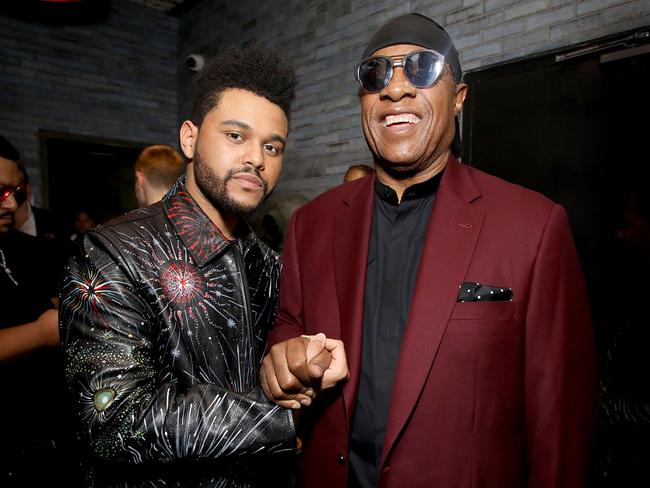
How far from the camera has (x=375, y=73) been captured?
1498 mm

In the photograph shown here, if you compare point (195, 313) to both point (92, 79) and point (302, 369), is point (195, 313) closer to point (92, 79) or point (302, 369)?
point (302, 369)

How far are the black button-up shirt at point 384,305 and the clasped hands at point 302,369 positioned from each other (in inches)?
5.0

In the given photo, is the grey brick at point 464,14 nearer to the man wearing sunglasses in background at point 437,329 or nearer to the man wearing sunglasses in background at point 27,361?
the man wearing sunglasses in background at point 437,329

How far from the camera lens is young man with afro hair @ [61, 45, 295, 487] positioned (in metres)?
1.21

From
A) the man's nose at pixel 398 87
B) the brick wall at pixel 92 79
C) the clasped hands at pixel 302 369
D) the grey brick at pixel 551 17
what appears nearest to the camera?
the clasped hands at pixel 302 369

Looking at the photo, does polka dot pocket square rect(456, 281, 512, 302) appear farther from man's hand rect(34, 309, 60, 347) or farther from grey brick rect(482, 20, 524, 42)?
grey brick rect(482, 20, 524, 42)

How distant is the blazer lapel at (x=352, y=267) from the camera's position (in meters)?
1.32

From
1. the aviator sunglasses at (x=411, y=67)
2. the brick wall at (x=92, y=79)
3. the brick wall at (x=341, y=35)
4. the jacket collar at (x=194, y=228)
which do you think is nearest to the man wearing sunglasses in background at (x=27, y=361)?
the jacket collar at (x=194, y=228)

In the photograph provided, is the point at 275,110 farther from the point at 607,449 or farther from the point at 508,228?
the point at 607,449

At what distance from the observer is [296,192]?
536 centimetres

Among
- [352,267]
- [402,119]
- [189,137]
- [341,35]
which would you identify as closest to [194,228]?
[189,137]

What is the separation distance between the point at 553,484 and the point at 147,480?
116 centimetres

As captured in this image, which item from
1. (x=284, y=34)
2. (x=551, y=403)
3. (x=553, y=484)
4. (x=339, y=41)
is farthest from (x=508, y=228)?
(x=284, y=34)

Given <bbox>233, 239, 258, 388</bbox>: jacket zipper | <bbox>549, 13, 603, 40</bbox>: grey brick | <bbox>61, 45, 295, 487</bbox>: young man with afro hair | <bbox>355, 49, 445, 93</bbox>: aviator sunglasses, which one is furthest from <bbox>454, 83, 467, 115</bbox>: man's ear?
<bbox>549, 13, 603, 40</bbox>: grey brick
